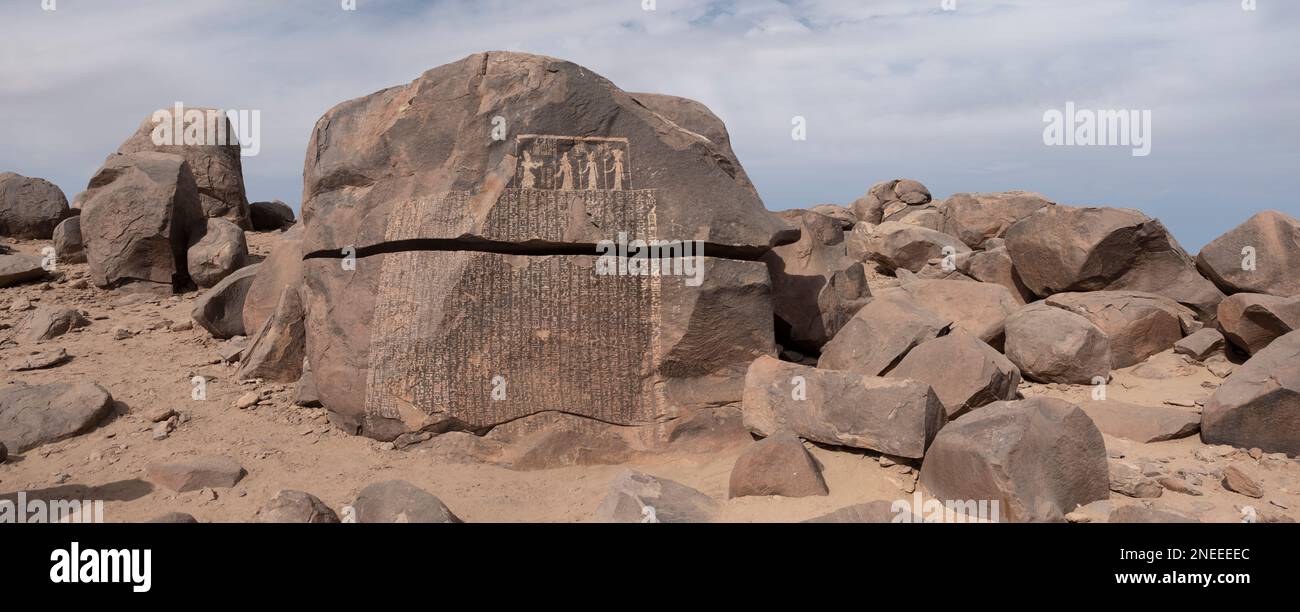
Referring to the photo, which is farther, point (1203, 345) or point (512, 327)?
point (1203, 345)

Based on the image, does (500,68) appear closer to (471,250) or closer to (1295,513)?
(471,250)

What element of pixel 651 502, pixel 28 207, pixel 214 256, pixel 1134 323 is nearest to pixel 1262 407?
pixel 1134 323

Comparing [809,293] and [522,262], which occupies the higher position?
[522,262]

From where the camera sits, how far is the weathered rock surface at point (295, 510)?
14.9 feet

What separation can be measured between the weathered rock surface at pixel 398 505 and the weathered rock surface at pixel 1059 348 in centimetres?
450

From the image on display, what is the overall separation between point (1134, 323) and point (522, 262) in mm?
4823

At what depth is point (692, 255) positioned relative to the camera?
6.00m

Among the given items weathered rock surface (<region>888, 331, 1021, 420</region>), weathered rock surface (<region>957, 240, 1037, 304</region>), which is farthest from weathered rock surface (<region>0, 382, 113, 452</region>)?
weathered rock surface (<region>957, 240, 1037, 304</region>)

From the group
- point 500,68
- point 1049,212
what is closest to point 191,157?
point 500,68

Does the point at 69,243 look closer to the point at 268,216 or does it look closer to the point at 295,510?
the point at 268,216

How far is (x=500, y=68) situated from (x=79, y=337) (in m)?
4.37

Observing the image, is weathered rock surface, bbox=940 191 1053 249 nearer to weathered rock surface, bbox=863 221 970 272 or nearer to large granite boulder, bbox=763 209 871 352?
weathered rock surface, bbox=863 221 970 272

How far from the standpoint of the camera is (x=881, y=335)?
19.9ft

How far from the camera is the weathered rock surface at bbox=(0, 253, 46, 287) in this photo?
872cm
